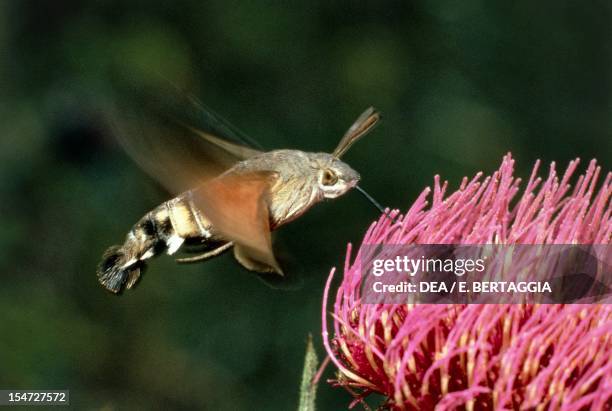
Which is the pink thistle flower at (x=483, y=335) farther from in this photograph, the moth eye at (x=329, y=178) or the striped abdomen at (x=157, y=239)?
the striped abdomen at (x=157, y=239)

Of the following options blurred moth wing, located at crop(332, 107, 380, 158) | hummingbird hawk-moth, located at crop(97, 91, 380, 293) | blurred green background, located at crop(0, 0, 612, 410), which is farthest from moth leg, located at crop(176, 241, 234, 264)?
blurred green background, located at crop(0, 0, 612, 410)

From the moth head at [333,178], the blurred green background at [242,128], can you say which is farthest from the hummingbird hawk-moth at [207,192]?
the blurred green background at [242,128]

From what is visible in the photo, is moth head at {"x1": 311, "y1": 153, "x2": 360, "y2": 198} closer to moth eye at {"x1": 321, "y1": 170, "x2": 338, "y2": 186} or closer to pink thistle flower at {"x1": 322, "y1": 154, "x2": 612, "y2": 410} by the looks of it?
moth eye at {"x1": 321, "y1": 170, "x2": 338, "y2": 186}

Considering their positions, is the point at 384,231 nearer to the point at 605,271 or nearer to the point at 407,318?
the point at 407,318

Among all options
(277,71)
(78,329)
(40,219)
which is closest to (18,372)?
(78,329)

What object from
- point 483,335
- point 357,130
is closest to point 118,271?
point 357,130

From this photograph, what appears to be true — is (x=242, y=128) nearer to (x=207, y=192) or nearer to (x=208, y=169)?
(x=208, y=169)
